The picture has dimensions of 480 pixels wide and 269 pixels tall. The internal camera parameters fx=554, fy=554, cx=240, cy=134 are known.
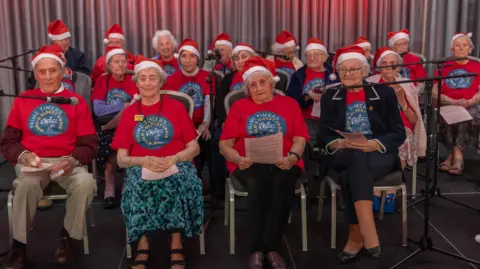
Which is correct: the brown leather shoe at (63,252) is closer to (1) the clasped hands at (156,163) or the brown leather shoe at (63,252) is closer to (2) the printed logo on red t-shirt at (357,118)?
(1) the clasped hands at (156,163)

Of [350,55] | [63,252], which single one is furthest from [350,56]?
[63,252]

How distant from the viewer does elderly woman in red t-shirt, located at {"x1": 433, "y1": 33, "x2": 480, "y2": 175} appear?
4.55 metres

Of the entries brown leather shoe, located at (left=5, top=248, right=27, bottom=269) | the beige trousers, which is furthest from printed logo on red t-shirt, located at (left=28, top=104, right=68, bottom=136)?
brown leather shoe, located at (left=5, top=248, right=27, bottom=269)

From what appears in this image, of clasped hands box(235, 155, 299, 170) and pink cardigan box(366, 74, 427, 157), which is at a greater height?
pink cardigan box(366, 74, 427, 157)

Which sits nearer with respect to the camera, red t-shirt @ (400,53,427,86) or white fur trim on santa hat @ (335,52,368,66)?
white fur trim on santa hat @ (335,52,368,66)

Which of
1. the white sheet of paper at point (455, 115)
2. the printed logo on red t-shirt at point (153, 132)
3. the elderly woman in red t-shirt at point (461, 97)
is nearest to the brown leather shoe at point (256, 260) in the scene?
the printed logo on red t-shirt at point (153, 132)

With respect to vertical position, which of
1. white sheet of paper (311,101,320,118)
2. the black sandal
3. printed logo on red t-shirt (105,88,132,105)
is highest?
printed logo on red t-shirt (105,88,132,105)

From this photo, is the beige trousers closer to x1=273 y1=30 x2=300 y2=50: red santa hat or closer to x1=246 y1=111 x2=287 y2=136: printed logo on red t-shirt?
x1=246 y1=111 x2=287 y2=136: printed logo on red t-shirt

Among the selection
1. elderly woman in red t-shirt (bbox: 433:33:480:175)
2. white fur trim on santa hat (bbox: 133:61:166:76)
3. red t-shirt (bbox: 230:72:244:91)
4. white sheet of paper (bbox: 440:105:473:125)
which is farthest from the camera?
elderly woman in red t-shirt (bbox: 433:33:480:175)

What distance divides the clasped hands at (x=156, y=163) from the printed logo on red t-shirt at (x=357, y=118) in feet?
3.43

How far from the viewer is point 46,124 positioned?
314cm

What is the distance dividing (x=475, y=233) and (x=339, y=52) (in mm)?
1403

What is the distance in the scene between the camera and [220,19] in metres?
5.65

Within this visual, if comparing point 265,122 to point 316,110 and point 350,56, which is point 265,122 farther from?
point 316,110
